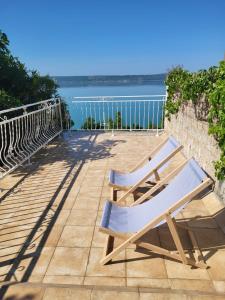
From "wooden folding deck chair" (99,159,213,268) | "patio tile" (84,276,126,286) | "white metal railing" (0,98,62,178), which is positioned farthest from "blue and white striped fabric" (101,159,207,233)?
"white metal railing" (0,98,62,178)

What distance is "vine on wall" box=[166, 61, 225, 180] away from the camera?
11.3ft

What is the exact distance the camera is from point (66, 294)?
2074 millimetres

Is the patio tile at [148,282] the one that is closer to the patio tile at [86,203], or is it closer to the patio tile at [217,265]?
the patio tile at [217,265]

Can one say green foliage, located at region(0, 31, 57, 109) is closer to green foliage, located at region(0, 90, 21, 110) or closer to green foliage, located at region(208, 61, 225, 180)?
green foliage, located at region(0, 90, 21, 110)

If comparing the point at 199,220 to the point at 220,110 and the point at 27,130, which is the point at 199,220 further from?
the point at 27,130

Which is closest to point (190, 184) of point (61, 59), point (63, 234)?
point (63, 234)

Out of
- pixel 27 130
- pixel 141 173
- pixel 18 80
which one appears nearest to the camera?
pixel 141 173

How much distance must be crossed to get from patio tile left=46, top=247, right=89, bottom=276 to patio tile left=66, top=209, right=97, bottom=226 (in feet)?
1.75

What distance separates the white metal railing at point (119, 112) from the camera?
8750 mm

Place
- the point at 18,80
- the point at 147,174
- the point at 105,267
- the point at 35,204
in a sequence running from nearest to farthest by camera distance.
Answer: the point at 105,267
the point at 147,174
the point at 35,204
the point at 18,80

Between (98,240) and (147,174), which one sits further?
(147,174)

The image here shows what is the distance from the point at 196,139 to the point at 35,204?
338 centimetres

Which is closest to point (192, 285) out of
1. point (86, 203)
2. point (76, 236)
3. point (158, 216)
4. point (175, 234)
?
point (175, 234)

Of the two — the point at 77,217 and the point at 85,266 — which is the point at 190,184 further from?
the point at 77,217
